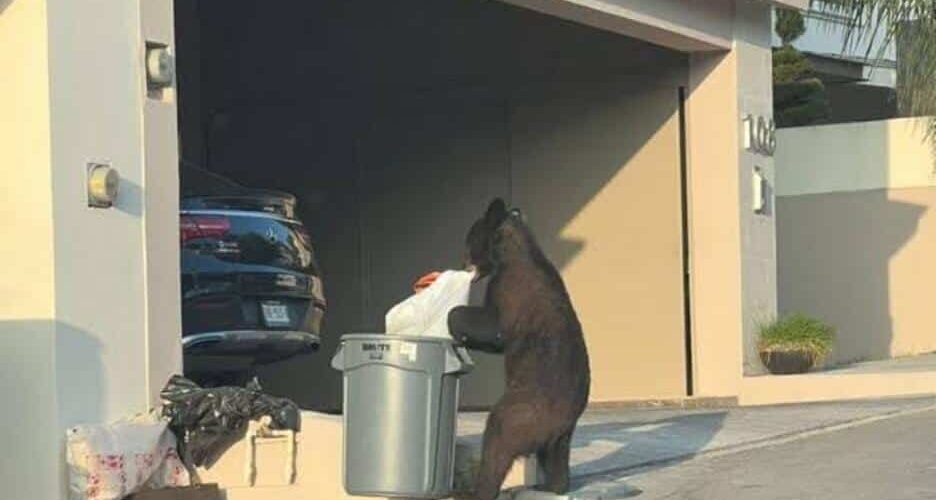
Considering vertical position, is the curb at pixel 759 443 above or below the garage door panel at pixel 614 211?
below

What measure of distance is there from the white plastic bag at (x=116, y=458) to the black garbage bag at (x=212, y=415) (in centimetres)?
15

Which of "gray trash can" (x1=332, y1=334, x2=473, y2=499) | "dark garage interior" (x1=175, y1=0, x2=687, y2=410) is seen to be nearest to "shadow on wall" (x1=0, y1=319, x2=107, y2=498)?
"gray trash can" (x1=332, y1=334, x2=473, y2=499)

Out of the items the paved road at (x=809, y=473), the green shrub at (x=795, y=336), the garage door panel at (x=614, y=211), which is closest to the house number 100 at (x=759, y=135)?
the garage door panel at (x=614, y=211)

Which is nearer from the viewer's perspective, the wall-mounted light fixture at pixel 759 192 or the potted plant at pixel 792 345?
the potted plant at pixel 792 345

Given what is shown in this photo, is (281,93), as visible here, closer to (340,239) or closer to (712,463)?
(340,239)

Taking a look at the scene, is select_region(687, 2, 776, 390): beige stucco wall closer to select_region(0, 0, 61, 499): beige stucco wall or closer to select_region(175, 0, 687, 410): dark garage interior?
select_region(175, 0, 687, 410): dark garage interior

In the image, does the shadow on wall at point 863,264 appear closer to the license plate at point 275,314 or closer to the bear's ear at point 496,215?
the license plate at point 275,314

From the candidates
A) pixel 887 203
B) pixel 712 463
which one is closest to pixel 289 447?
pixel 712 463

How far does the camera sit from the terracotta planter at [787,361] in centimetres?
1623

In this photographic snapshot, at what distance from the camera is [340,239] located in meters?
18.9

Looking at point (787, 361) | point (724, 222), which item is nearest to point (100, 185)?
point (724, 222)

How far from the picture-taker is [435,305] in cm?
880

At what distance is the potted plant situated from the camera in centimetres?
1625

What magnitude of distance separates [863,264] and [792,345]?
5286mm
